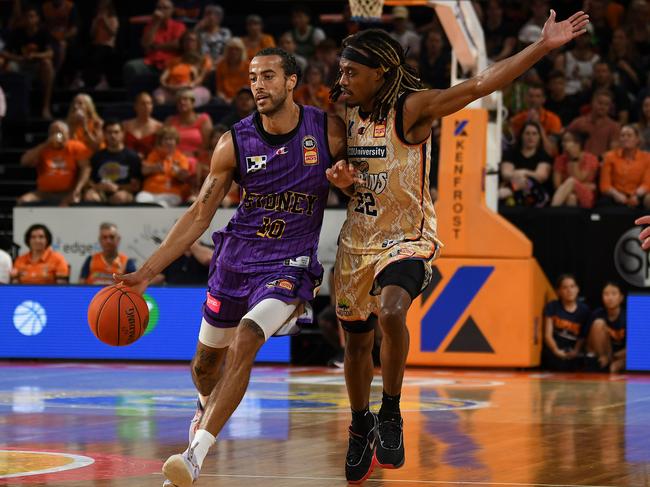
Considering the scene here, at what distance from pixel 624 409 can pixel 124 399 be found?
3846 millimetres

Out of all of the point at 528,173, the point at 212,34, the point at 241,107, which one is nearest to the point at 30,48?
the point at 212,34

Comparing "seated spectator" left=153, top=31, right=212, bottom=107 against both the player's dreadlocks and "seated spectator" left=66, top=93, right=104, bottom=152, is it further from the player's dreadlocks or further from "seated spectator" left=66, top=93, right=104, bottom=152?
the player's dreadlocks

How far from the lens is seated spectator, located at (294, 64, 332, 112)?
1581 centimetres

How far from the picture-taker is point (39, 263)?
14.0 m

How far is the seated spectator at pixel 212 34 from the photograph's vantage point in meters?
17.8

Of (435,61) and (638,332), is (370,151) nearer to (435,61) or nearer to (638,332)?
(638,332)

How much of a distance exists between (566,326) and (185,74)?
664 centimetres

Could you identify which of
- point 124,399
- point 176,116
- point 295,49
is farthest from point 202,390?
point 295,49

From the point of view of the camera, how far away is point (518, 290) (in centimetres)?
1301

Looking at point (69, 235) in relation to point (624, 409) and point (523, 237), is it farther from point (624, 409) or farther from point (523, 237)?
point (624, 409)

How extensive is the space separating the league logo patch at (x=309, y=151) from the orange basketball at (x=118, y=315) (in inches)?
42.4

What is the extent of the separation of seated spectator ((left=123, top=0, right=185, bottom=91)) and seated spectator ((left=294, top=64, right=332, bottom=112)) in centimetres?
263

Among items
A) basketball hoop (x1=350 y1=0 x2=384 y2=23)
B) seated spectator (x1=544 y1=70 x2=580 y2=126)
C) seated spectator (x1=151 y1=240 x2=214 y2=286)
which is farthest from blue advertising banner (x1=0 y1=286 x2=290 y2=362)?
seated spectator (x1=544 y1=70 x2=580 y2=126)

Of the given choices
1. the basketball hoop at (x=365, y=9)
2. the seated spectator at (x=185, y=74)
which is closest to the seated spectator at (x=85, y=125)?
the seated spectator at (x=185, y=74)
